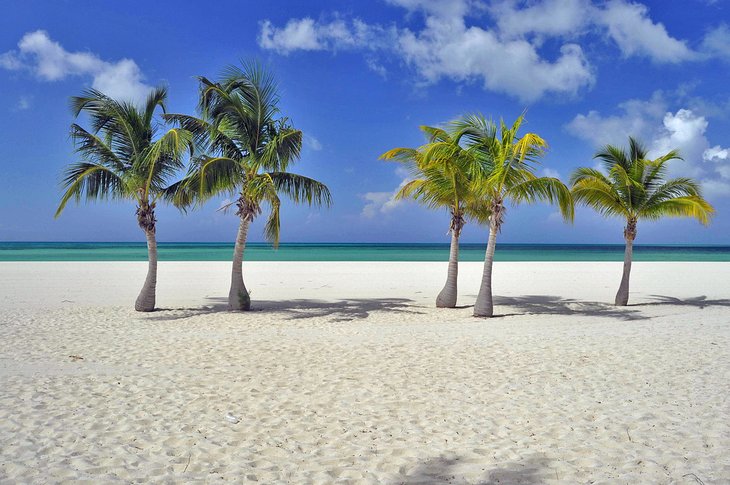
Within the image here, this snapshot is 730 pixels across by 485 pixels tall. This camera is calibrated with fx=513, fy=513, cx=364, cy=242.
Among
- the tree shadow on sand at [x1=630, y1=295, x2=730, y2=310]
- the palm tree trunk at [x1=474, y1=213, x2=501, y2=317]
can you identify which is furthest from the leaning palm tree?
the tree shadow on sand at [x1=630, y1=295, x2=730, y2=310]

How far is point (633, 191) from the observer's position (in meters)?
14.8

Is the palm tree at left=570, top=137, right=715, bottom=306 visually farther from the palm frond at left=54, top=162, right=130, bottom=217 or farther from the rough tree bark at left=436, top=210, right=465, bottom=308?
the palm frond at left=54, top=162, right=130, bottom=217

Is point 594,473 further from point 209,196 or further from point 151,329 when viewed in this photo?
point 209,196

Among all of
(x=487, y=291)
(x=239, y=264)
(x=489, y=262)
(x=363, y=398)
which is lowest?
(x=363, y=398)

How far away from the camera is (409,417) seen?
5.35 meters

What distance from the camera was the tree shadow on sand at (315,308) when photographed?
1291 cm

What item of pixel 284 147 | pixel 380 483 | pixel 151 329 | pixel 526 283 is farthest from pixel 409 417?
pixel 526 283

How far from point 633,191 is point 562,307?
3.92m

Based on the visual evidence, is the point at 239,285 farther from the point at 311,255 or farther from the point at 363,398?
the point at 311,255

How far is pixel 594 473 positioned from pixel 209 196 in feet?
38.0

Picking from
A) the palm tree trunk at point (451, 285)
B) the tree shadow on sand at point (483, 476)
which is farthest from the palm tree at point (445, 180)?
the tree shadow on sand at point (483, 476)

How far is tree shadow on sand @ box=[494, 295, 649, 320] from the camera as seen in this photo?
13.4m

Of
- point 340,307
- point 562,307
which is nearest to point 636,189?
point 562,307

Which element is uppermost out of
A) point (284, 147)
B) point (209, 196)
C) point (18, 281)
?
point (284, 147)
